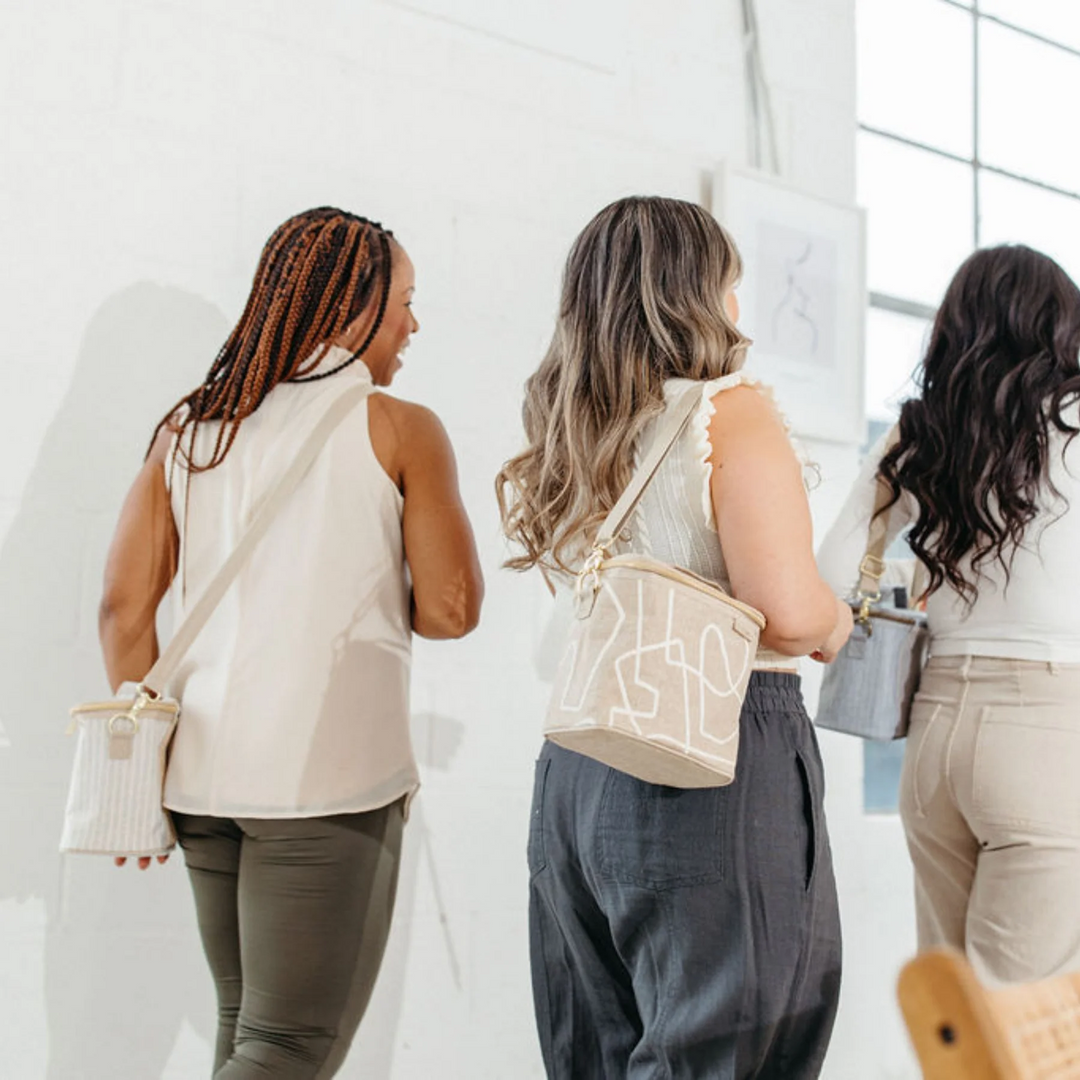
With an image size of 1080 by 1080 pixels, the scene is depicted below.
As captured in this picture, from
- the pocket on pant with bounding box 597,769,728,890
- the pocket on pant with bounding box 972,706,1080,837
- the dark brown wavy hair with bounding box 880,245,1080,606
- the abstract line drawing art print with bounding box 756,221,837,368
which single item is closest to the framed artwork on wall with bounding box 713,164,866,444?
the abstract line drawing art print with bounding box 756,221,837,368

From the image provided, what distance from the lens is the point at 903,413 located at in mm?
1771

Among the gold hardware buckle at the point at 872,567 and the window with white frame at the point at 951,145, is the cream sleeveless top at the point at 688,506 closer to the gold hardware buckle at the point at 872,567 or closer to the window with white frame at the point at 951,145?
the gold hardware buckle at the point at 872,567

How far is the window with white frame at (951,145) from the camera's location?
321 cm

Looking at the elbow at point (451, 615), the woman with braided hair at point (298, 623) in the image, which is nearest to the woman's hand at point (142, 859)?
the woman with braided hair at point (298, 623)

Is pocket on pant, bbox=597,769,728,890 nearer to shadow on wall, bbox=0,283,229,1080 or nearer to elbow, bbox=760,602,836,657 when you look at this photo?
elbow, bbox=760,602,836,657

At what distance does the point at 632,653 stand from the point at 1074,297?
1043 mm

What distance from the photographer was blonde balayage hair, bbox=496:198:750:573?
124cm

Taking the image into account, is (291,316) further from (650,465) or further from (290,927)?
(290,927)

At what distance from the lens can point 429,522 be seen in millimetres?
1487

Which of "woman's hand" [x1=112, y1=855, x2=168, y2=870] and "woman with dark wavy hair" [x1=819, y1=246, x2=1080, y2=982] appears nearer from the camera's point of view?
"woman's hand" [x1=112, y1=855, x2=168, y2=870]

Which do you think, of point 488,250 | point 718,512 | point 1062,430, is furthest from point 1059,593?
point 488,250

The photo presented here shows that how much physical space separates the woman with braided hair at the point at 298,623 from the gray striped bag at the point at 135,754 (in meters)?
0.03

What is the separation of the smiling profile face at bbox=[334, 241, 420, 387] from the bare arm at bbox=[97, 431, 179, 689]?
0.87 ft

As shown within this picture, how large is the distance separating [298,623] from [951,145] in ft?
8.69
